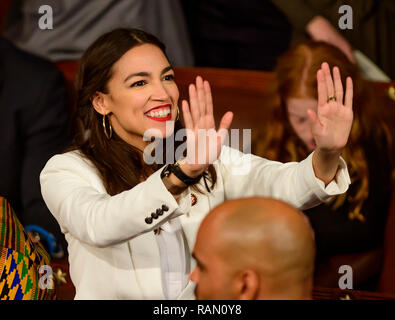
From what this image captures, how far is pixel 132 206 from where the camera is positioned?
62.7 inches

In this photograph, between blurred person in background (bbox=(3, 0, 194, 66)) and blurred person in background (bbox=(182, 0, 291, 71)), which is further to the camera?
blurred person in background (bbox=(182, 0, 291, 71))

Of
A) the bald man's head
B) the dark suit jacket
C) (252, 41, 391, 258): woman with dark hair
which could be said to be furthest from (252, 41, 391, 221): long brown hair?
the bald man's head

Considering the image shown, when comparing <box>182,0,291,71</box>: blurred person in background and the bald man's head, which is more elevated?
<box>182,0,291,71</box>: blurred person in background

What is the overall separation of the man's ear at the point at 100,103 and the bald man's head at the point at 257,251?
26.4 inches

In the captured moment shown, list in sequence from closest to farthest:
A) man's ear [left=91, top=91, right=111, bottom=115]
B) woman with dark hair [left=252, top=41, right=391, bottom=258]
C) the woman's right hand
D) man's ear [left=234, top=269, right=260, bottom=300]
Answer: man's ear [left=234, top=269, right=260, bottom=300], the woman's right hand, man's ear [left=91, top=91, right=111, bottom=115], woman with dark hair [left=252, top=41, right=391, bottom=258]

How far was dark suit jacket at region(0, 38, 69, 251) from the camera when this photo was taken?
8.73ft

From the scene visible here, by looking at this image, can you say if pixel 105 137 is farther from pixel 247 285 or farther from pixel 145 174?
pixel 247 285

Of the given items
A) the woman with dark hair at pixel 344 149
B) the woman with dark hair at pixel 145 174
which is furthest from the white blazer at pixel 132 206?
→ the woman with dark hair at pixel 344 149

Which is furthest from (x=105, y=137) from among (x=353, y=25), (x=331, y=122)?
(x=353, y=25)

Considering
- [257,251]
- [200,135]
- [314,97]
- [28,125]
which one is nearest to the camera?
[257,251]

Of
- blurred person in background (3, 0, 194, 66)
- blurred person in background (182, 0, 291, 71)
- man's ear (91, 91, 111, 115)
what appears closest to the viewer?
man's ear (91, 91, 111, 115)

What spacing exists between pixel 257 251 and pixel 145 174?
0.66 meters

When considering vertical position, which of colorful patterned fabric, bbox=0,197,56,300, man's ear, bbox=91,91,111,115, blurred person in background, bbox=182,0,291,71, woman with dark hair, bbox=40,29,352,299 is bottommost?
colorful patterned fabric, bbox=0,197,56,300

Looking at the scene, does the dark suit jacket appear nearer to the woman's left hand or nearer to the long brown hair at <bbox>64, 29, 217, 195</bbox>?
the long brown hair at <bbox>64, 29, 217, 195</bbox>
